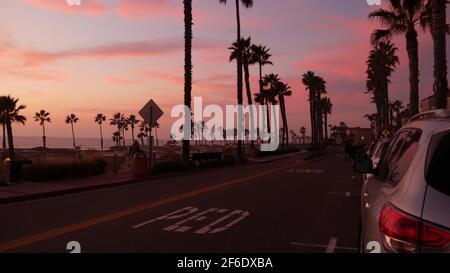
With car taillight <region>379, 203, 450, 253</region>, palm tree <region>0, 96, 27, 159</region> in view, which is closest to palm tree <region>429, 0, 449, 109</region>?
car taillight <region>379, 203, 450, 253</region>

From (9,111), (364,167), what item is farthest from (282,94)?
(364,167)

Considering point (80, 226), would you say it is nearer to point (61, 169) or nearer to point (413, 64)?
point (61, 169)

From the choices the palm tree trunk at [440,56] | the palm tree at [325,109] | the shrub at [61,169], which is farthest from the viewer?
the palm tree at [325,109]

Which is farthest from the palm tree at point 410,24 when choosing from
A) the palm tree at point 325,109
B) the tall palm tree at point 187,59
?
the palm tree at point 325,109

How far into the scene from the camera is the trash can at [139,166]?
22469mm

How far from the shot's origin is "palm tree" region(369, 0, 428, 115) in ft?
103

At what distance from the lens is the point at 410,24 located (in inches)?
1275

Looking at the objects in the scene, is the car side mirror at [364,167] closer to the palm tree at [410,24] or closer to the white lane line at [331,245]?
the white lane line at [331,245]

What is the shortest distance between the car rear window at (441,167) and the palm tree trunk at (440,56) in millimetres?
23081

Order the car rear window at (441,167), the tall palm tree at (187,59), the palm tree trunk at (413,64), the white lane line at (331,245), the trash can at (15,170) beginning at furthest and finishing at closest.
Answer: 1. the palm tree trunk at (413,64)
2. the tall palm tree at (187,59)
3. the trash can at (15,170)
4. the white lane line at (331,245)
5. the car rear window at (441,167)

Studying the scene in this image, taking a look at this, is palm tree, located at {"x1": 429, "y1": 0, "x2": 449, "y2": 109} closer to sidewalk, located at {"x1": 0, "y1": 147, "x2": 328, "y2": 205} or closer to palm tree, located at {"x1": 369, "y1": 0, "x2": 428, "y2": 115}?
palm tree, located at {"x1": 369, "y1": 0, "x2": 428, "y2": 115}

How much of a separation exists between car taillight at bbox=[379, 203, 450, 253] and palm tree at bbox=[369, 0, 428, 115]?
3039 centimetres
